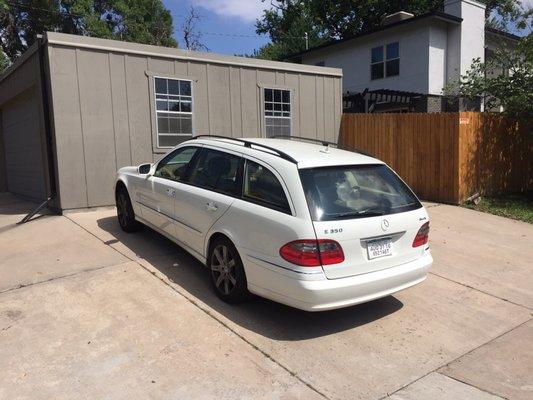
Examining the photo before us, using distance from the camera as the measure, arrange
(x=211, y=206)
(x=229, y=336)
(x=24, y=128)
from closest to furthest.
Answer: (x=229, y=336) < (x=211, y=206) < (x=24, y=128)

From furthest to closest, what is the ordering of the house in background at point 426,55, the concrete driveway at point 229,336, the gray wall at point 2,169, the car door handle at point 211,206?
the house in background at point 426,55
the gray wall at point 2,169
the car door handle at point 211,206
the concrete driveway at point 229,336

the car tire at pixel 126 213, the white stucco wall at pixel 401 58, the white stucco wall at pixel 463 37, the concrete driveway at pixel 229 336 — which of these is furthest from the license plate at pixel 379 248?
the white stucco wall at pixel 463 37

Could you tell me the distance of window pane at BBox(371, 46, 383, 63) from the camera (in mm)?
18938

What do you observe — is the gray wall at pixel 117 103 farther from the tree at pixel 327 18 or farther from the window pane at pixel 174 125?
the tree at pixel 327 18

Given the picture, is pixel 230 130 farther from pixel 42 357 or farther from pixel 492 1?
pixel 492 1

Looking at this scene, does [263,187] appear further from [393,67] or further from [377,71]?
[377,71]

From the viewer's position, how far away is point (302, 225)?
395 centimetres

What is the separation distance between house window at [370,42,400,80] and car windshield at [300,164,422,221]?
1473 centimetres

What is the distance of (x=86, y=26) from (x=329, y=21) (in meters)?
15.0

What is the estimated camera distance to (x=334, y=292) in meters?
3.96

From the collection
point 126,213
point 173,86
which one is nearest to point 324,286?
point 126,213

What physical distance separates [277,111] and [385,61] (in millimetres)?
8884

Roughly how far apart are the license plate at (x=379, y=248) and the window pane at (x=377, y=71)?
1596 centimetres

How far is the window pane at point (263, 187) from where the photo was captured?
13.9 feet
